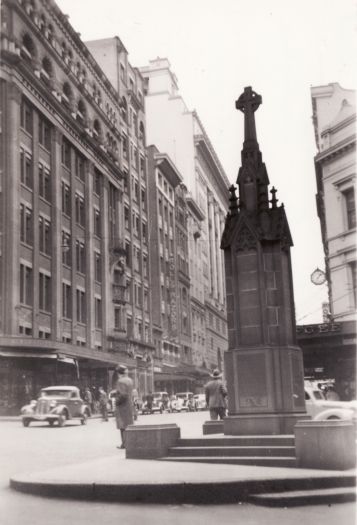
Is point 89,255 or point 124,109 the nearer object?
point 89,255

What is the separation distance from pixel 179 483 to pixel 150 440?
315 cm

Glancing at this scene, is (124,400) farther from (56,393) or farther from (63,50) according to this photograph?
(63,50)

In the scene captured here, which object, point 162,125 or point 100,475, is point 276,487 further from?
point 162,125

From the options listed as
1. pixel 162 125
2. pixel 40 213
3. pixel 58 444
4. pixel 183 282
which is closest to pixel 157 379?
pixel 183 282

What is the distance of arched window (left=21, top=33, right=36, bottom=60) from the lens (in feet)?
134

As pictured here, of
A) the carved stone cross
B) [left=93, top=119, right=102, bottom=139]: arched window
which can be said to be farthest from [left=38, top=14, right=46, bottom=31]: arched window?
the carved stone cross

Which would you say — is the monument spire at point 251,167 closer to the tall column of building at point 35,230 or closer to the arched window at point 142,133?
the tall column of building at point 35,230

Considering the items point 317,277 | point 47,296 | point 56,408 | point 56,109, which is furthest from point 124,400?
point 56,109

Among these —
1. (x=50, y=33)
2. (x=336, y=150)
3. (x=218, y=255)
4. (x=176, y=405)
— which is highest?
(x=50, y=33)

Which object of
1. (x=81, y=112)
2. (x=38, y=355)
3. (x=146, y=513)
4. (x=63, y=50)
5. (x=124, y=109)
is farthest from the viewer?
(x=124, y=109)

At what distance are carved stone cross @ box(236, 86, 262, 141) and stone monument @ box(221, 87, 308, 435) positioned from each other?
0.84 ft

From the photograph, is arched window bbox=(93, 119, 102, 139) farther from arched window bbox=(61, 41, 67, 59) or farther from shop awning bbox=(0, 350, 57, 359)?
shop awning bbox=(0, 350, 57, 359)

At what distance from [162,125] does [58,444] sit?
7089 cm

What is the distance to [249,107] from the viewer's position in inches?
541
